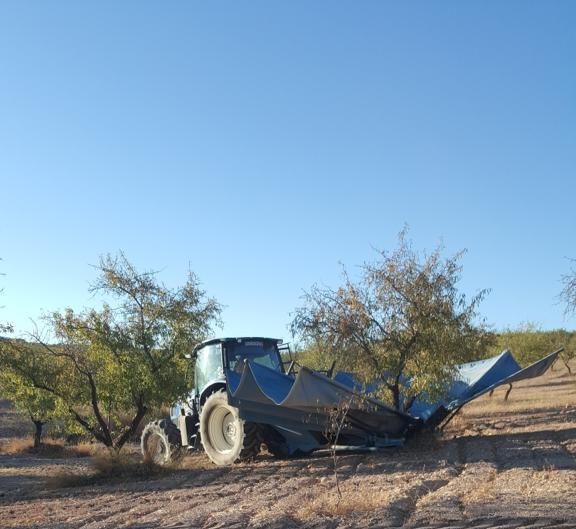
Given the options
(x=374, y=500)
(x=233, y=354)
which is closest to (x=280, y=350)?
(x=233, y=354)

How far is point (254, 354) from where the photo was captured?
15.6 metres

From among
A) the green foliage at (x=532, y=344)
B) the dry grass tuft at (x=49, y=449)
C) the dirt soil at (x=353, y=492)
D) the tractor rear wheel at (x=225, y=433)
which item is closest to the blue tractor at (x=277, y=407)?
the tractor rear wheel at (x=225, y=433)

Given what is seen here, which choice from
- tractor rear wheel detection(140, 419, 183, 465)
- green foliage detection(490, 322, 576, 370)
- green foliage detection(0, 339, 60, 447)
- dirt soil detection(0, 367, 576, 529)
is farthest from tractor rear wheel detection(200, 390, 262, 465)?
green foliage detection(490, 322, 576, 370)

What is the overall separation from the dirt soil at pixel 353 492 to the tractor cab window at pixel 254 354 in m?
1.90

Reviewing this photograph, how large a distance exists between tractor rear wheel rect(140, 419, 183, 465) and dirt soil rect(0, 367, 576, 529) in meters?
0.52

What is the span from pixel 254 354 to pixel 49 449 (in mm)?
11199

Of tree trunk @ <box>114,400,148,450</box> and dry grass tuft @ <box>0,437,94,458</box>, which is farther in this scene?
dry grass tuft @ <box>0,437,94,458</box>

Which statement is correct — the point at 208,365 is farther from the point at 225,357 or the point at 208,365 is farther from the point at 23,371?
the point at 23,371

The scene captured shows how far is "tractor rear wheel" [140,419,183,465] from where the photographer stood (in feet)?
52.1

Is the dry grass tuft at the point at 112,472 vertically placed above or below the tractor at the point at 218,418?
below

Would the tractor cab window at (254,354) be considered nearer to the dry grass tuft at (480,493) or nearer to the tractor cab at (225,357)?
the tractor cab at (225,357)

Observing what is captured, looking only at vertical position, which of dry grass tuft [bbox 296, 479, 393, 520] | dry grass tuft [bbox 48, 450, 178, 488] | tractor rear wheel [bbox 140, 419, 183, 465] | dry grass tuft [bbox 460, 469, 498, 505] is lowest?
dry grass tuft [bbox 460, 469, 498, 505]

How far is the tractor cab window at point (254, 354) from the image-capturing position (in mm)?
15289

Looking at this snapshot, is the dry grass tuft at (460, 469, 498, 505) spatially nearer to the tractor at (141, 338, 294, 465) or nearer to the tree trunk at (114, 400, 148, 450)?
the tractor at (141, 338, 294, 465)
